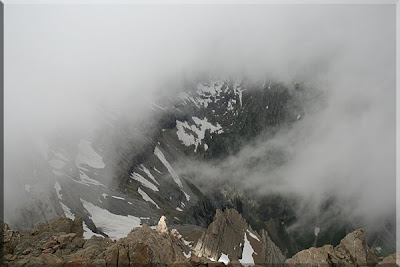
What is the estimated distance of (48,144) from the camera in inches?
3177

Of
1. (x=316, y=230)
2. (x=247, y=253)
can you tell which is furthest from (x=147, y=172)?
(x=316, y=230)

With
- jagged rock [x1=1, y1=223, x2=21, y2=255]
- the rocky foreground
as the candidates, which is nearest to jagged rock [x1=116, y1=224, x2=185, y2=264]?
the rocky foreground

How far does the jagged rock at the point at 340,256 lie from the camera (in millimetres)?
35250

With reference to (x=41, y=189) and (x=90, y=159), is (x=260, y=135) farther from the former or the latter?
(x=41, y=189)

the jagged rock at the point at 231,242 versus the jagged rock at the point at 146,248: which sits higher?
the jagged rock at the point at 146,248

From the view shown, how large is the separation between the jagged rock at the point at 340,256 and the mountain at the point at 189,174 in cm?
1322

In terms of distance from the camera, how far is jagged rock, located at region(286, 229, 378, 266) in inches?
1388

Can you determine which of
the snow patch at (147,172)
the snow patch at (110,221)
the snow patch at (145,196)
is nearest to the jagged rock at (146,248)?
the snow patch at (110,221)

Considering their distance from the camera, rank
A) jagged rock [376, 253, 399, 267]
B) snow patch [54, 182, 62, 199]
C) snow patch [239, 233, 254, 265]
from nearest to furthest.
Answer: jagged rock [376, 253, 399, 267]
snow patch [239, 233, 254, 265]
snow patch [54, 182, 62, 199]

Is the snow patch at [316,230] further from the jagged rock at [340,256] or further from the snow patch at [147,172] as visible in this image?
the jagged rock at [340,256]

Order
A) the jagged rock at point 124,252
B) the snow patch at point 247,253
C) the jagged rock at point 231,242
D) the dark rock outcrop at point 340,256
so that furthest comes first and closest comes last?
1. the snow patch at point 247,253
2. the jagged rock at point 231,242
3. the dark rock outcrop at point 340,256
4. the jagged rock at point 124,252

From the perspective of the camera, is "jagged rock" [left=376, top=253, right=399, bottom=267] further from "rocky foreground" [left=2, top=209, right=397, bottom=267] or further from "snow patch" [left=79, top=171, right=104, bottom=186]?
"snow patch" [left=79, top=171, right=104, bottom=186]

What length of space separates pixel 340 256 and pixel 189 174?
327ft

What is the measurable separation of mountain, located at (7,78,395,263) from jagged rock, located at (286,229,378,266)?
521 inches
